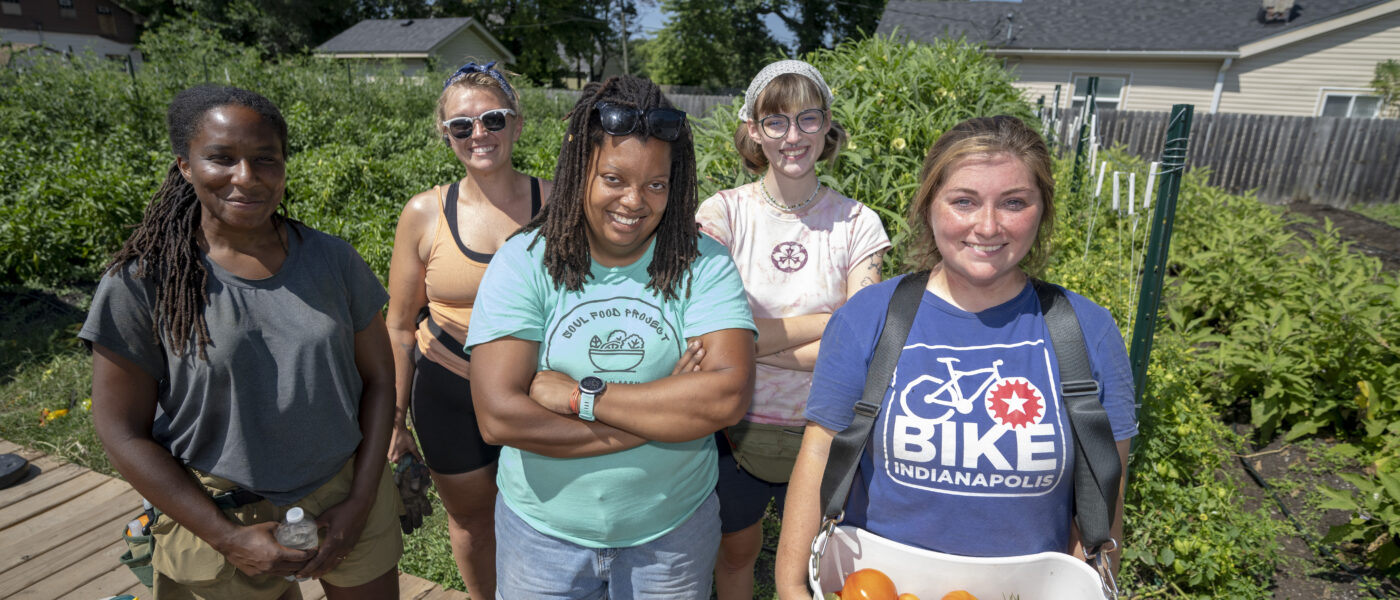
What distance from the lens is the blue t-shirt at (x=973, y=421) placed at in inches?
55.1

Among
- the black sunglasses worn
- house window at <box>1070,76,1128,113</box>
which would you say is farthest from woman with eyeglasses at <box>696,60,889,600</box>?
house window at <box>1070,76,1128,113</box>

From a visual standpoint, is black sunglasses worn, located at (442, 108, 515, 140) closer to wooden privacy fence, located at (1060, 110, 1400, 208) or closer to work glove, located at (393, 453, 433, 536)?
work glove, located at (393, 453, 433, 536)

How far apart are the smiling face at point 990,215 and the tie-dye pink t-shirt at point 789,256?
0.69 metres

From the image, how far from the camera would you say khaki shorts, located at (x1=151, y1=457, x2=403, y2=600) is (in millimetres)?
1754

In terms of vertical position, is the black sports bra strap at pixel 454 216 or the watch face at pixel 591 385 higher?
the black sports bra strap at pixel 454 216

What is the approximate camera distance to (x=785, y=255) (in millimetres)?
2154

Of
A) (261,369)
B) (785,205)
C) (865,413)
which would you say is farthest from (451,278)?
(865,413)

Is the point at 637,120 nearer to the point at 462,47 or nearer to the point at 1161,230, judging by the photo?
the point at 1161,230

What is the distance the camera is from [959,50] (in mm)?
4254

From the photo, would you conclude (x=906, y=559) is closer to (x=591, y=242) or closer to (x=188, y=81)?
(x=591, y=242)

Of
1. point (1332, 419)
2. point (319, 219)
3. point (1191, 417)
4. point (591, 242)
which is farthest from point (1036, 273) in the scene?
point (319, 219)

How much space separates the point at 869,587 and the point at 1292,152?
56.0ft

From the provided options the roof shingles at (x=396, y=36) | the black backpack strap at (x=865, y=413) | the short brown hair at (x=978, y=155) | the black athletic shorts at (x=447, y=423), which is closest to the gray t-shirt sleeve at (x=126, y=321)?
the black athletic shorts at (x=447, y=423)

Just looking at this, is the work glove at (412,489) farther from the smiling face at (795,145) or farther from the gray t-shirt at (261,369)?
the smiling face at (795,145)
